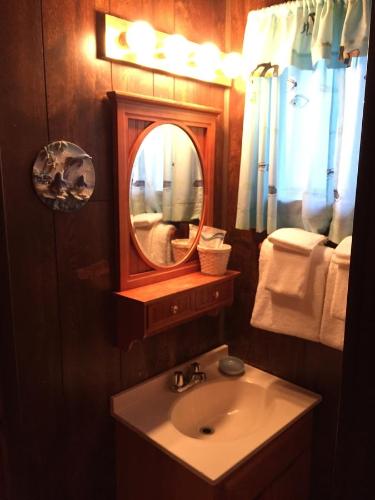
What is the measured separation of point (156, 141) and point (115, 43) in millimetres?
369

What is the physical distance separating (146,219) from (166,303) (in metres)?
0.33

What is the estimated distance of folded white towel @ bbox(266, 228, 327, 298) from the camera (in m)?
1.61

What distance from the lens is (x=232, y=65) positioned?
1812 millimetres

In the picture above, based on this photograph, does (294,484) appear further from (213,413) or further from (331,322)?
(331,322)

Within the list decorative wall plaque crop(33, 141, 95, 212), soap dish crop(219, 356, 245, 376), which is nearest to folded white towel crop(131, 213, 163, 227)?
decorative wall plaque crop(33, 141, 95, 212)

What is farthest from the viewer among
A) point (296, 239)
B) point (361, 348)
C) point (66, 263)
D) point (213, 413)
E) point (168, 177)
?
point (213, 413)

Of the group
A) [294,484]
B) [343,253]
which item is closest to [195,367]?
[294,484]

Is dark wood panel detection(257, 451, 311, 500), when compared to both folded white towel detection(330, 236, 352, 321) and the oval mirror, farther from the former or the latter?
the oval mirror

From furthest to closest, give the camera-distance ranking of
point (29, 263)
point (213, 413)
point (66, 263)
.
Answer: point (213, 413)
point (66, 263)
point (29, 263)

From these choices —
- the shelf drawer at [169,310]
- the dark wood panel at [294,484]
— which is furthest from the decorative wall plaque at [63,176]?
the dark wood panel at [294,484]

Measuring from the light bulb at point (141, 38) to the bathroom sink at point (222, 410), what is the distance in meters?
1.35

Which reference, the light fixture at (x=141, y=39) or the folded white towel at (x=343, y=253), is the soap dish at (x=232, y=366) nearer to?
the folded white towel at (x=343, y=253)

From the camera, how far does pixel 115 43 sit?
1.42m

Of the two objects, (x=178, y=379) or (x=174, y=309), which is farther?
(x=178, y=379)
